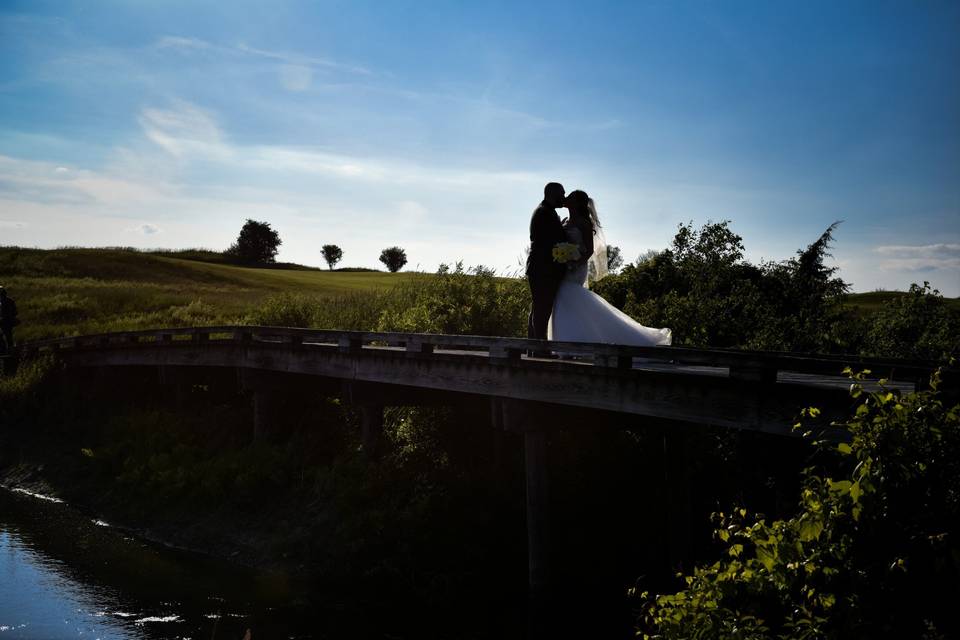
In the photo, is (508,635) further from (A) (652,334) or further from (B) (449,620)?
(A) (652,334)

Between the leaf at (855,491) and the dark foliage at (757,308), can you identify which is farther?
the dark foliage at (757,308)

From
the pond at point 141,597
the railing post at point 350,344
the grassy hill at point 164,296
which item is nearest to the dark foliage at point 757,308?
the grassy hill at point 164,296

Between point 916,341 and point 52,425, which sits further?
point 52,425

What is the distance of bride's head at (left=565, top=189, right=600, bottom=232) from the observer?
1262cm

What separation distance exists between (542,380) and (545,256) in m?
2.02

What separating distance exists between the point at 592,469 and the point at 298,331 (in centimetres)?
658

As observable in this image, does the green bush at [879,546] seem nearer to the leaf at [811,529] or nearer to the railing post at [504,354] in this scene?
the leaf at [811,529]

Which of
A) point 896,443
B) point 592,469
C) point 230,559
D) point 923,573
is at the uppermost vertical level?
point 896,443

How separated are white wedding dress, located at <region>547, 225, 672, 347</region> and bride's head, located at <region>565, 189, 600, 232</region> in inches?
9.9

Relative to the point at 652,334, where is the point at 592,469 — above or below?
below

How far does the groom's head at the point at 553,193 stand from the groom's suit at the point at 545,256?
8 cm

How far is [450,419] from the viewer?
1666 centimetres

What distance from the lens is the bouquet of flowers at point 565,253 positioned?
474 inches

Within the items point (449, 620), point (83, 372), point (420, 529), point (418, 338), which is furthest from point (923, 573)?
point (83, 372)
